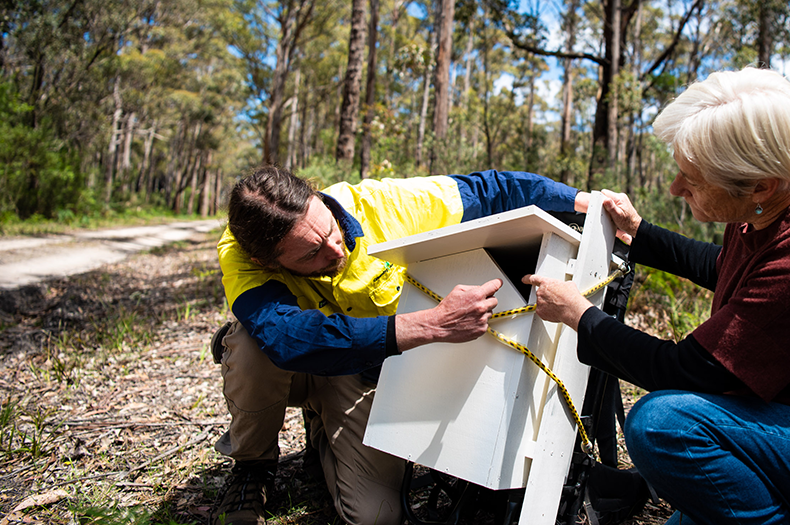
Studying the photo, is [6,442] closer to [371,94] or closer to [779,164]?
[779,164]

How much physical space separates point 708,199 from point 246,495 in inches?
71.8

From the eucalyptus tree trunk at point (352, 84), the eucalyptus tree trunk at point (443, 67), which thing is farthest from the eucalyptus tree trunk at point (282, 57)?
the eucalyptus tree trunk at point (352, 84)

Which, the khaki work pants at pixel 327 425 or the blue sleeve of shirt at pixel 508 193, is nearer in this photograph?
the khaki work pants at pixel 327 425

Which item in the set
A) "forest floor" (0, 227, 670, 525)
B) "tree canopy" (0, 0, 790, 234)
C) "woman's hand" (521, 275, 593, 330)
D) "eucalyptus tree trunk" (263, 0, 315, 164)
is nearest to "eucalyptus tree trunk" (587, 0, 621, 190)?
"tree canopy" (0, 0, 790, 234)

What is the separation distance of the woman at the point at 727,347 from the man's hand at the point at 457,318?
155 millimetres

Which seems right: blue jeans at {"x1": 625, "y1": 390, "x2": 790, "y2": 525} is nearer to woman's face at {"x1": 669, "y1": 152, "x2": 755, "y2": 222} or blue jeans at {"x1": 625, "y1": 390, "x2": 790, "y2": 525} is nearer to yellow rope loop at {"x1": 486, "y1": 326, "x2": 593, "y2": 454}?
yellow rope loop at {"x1": 486, "y1": 326, "x2": 593, "y2": 454}

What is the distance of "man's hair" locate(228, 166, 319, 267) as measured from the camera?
179cm

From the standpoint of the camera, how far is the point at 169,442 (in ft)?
8.23

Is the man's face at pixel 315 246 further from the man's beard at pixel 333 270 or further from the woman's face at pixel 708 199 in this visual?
the woman's face at pixel 708 199

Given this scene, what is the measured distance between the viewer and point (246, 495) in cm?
193

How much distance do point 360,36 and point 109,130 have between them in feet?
54.2

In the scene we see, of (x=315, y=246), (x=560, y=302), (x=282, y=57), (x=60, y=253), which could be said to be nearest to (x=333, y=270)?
(x=315, y=246)

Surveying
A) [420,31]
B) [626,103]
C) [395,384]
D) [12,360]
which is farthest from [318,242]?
[420,31]

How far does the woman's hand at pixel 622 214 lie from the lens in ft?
5.41
